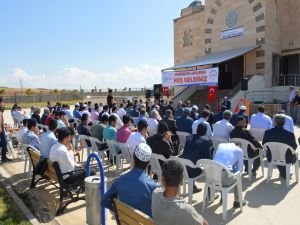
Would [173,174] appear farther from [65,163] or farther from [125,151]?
[125,151]

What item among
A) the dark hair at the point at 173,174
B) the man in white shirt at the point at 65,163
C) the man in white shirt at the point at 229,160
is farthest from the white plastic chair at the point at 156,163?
the dark hair at the point at 173,174

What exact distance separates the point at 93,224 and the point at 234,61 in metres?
25.3

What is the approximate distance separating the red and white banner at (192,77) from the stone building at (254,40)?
1803mm

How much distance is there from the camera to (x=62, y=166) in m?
5.37

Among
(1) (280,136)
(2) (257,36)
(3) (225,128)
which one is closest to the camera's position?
(1) (280,136)

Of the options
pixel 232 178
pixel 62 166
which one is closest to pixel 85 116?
pixel 62 166

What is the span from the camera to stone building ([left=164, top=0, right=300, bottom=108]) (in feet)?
73.8

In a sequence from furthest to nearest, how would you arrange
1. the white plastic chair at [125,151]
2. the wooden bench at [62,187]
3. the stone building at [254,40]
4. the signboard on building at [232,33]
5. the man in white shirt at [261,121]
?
the signboard on building at [232,33]
the stone building at [254,40]
the man in white shirt at [261,121]
the white plastic chair at [125,151]
the wooden bench at [62,187]

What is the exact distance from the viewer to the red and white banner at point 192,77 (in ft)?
62.6

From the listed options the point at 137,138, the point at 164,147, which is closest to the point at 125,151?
the point at 137,138

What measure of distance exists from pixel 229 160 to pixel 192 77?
15.8 metres

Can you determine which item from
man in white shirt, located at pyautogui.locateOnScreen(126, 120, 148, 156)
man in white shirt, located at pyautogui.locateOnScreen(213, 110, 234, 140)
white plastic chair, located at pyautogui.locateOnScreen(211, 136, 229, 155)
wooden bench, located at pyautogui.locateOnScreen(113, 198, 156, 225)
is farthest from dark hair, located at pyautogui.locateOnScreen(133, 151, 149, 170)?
man in white shirt, located at pyautogui.locateOnScreen(213, 110, 234, 140)

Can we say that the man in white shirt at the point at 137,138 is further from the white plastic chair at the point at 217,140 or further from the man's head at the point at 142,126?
the white plastic chair at the point at 217,140

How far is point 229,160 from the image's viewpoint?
5.18 m
